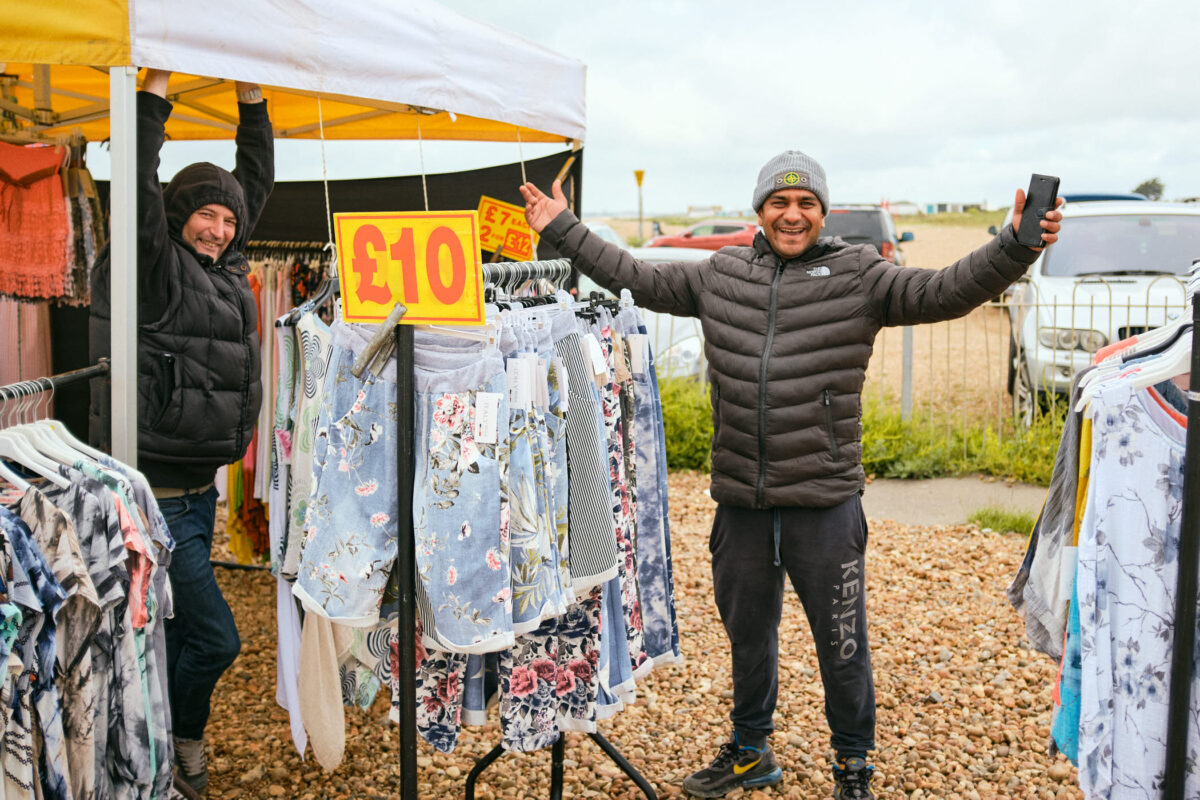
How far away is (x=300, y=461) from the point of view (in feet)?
9.48

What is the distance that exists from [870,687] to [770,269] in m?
1.42

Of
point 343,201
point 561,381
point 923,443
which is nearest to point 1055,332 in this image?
point 923,443

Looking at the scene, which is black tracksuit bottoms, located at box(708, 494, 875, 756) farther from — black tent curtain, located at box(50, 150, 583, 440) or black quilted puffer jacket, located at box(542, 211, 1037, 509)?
black tent curtain, located at box(50, 150, 583, 440)

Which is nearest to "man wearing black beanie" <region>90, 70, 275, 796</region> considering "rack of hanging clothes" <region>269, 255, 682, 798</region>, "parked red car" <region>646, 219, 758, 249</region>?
"rack of hanging clothes" <region>269, 255, 682, 798</region>

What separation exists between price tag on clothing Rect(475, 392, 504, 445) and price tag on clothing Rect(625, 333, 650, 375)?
897 millimetres

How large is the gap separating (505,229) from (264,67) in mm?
1563

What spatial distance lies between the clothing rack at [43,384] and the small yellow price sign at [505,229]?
5.99 feet

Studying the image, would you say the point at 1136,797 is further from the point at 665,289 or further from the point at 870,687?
the point at 665,289

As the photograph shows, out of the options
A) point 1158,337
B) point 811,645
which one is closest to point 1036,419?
point 811,645

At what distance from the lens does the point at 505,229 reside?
14.1 ft

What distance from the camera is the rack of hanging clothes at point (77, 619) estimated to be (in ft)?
7.10

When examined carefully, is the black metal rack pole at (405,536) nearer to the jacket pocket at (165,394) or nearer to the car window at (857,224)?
the jacket pocket at (165,394)

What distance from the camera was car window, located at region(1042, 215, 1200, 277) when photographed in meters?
7.84

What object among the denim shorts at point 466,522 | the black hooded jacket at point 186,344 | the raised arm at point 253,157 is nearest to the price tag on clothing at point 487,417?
the denim shorts at point 466,522
